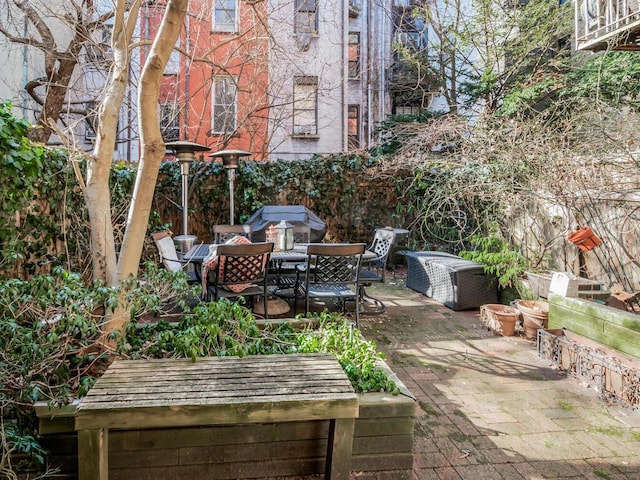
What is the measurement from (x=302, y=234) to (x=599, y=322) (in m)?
4.77

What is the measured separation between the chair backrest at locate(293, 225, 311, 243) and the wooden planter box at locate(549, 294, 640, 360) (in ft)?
13.1

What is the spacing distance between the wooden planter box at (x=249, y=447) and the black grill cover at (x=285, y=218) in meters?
Answer: 5.70

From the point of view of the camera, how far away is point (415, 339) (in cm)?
480

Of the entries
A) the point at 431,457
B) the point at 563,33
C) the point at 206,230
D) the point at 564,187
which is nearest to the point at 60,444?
the point at 431,457

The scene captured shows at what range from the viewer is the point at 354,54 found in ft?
49.4

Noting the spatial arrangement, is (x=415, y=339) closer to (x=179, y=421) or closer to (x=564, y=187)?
(x=564, y=187)

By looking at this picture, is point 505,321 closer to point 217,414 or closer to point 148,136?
point 217,414

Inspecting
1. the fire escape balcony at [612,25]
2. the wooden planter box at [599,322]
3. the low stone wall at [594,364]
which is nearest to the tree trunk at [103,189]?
the low stone wall at [594,364]

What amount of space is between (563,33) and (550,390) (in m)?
10.1

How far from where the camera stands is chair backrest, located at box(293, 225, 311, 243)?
7.39 metres

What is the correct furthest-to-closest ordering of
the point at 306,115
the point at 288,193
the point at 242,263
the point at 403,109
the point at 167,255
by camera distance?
the point at 403,109, the point at 306,115, the point at 288,193, the point at 167,255, the point at 242,263

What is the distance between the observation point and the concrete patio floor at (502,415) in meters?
2.48

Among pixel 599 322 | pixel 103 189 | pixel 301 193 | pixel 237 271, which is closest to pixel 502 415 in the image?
pixel 599 322

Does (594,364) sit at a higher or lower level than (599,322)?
lower
